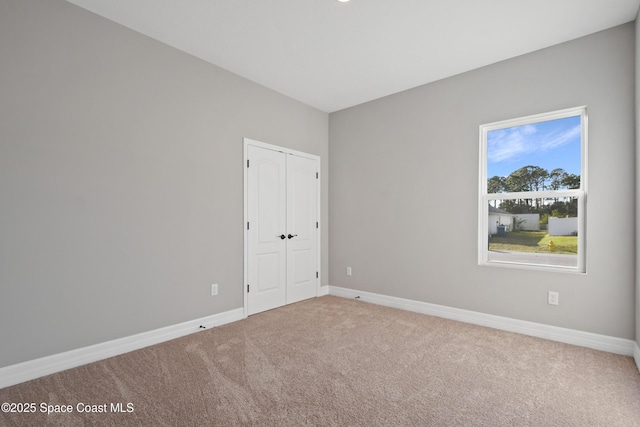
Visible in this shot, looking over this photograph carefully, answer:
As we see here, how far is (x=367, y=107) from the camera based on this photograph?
4.48 metres

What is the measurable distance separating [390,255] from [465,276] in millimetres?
985

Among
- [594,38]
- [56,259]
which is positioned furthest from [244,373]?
[594,38]

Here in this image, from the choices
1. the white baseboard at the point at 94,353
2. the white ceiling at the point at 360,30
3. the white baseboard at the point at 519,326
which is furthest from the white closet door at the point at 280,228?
the white ceiling at the point at 360,30

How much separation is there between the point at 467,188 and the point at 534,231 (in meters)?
0.80

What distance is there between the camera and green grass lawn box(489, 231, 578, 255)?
119 inches

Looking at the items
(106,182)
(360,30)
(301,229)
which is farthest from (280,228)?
(360,30)

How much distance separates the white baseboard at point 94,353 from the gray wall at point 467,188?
230 centimetres

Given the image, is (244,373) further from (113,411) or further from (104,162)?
(104,162)

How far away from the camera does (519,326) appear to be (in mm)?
3195

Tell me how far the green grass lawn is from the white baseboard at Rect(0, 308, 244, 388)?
3.23m

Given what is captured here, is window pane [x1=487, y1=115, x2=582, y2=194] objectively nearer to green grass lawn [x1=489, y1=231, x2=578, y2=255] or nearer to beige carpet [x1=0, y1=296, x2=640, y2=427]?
green grass lawn [x1=489, y1=231, x2=578, y2=255]

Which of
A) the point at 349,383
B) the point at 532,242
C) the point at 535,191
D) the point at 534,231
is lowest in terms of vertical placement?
the point at 349,383

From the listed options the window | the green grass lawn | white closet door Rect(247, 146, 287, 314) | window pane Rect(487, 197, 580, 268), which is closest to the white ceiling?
the window

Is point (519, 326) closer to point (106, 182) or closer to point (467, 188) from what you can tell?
point (467, 188)
